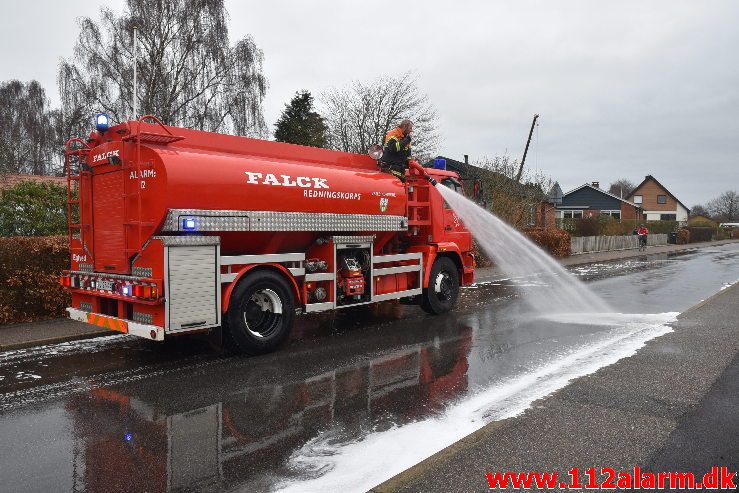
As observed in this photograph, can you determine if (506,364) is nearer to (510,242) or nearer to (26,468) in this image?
(26,468)

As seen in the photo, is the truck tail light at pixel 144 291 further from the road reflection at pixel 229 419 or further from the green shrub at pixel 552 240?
the green shrub at pixel 552 240

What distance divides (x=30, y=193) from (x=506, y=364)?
30.1 feet

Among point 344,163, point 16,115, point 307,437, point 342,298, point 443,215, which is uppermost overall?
point 16,115

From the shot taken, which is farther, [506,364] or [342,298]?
[342,298]

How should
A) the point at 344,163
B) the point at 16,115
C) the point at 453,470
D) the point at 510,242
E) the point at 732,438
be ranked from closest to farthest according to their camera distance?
1. the point at 453,470
2. the point at 732,438
3. the point at 344,163
4. the point at 510,242
5. the point at 16,115

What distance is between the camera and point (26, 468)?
3781 millimetres

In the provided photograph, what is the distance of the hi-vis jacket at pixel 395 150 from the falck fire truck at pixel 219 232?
0.47 m

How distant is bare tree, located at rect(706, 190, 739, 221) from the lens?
354 feet

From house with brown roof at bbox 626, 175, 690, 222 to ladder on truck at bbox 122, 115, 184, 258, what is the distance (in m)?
82.6

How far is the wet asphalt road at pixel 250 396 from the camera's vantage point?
12.5 ft

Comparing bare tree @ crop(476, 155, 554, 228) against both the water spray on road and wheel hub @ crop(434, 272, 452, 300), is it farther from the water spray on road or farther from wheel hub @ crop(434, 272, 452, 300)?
wheel hub @ crop(434, 272, 452, 300)

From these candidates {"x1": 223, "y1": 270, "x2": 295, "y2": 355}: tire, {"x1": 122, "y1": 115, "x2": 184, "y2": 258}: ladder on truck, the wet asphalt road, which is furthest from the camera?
{"x1": 223, "y1": 270, "x2": 295, "y2": 355}: tire

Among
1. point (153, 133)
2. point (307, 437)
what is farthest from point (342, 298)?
point (307, 437)

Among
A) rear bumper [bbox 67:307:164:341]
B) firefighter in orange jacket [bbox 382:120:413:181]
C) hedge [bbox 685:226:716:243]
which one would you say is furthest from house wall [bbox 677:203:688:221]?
rear bumper [bbox 67:307:164:341]
